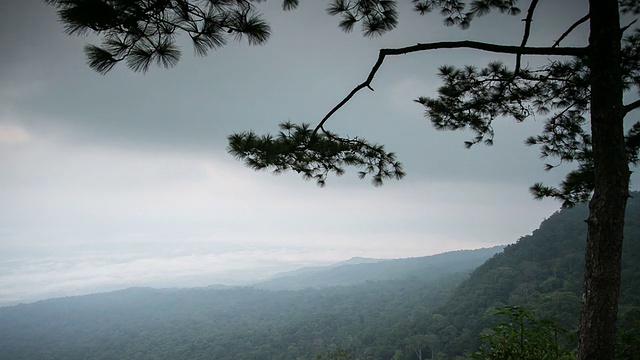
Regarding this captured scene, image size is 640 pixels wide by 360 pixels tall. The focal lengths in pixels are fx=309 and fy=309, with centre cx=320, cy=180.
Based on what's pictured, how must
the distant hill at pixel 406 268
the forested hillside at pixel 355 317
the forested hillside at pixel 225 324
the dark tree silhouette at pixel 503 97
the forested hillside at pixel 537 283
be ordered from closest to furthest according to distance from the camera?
the dark tree silhouette at pixel 503 97
the forested hillside at pixel 537 283
the forested hillside at pixel 355 317
the forested hillside at pixel 225 324
the distant hill at pixel 406 268

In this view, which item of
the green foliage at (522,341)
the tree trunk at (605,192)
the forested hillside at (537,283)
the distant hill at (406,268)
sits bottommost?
the distant hill at (406,268)

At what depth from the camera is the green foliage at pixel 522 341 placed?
2.10m

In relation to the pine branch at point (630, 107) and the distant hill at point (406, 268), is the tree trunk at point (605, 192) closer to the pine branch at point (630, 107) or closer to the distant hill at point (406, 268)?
the pine branch at point (630, 107)

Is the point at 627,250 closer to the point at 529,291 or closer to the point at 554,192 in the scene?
the point at 529,291

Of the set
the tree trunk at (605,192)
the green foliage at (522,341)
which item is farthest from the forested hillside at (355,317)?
the tree trunk at (605,192)

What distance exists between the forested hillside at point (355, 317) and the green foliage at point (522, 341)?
28cm

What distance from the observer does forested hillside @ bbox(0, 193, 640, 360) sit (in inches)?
1366

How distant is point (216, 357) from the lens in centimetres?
5034

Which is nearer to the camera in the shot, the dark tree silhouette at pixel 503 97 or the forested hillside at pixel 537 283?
the dark tree silhouette at pixel 503 97

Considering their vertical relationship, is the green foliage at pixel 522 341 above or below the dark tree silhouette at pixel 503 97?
below

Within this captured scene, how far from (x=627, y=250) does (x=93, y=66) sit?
2299 inches

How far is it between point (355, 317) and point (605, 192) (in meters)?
70.2

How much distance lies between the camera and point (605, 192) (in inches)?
77.0

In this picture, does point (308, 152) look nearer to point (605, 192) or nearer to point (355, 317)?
point (605, 192)
